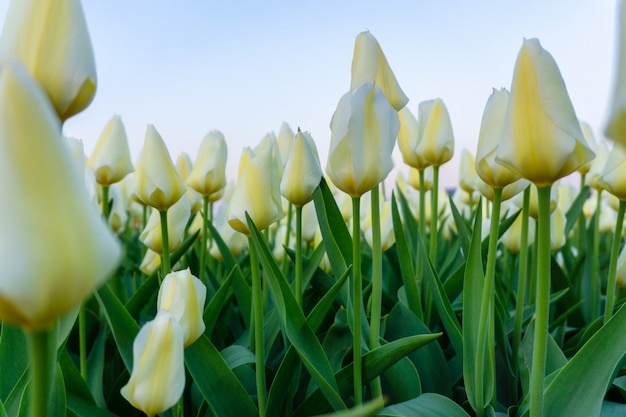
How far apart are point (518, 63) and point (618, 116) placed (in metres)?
0.20

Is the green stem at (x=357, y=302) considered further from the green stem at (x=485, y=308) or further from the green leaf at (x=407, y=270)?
the green leaf at (x=407, y=270)

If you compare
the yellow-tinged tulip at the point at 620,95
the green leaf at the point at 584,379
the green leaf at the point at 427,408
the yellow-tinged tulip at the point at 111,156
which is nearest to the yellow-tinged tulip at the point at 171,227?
the yellow-tinged tulip at the point at 111,156

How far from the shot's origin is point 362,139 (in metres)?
0.61

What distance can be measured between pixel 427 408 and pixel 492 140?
0.30 meters

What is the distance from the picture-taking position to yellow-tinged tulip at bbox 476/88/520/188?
641 millimetres

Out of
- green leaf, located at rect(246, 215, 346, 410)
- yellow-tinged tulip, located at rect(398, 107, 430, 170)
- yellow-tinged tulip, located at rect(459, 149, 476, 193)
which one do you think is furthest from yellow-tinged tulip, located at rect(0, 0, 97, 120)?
yellow-tinged tulip, located at rect(459, 149, 476, 193)

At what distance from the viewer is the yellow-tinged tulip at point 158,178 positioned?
36.1 inches

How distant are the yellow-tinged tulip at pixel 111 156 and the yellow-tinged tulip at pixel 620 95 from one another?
1007 millimetres

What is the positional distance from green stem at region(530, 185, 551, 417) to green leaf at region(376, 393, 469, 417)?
0.11 m

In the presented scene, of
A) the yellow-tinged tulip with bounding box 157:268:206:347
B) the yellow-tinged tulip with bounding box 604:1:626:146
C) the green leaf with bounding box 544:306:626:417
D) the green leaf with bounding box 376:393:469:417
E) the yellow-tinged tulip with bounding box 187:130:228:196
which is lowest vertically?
the green leaf with bounding box 376:393:469:417

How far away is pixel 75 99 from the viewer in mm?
465

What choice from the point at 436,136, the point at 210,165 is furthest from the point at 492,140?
the point at 210,165

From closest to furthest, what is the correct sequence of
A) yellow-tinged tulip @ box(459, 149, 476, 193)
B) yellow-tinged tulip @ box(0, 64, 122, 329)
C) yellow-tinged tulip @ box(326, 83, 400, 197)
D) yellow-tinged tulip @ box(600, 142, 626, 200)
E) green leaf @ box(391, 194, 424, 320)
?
yellow-tinged tulip @ box(0, 64, 122, 329) → yellow-tinged tulip @ box(326, 83, 400, 197) → yellow-tinged tulip @ box(600, 142, 626, 200) → green leaf @ box(391, 194, 424, 320) → yellow-tinged tulip @ box(459, 149, 476, 193)

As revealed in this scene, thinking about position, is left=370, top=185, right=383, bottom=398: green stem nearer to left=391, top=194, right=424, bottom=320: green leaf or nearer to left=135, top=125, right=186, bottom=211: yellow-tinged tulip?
left=391, top=194, right=424, bottom=320: green leaf
